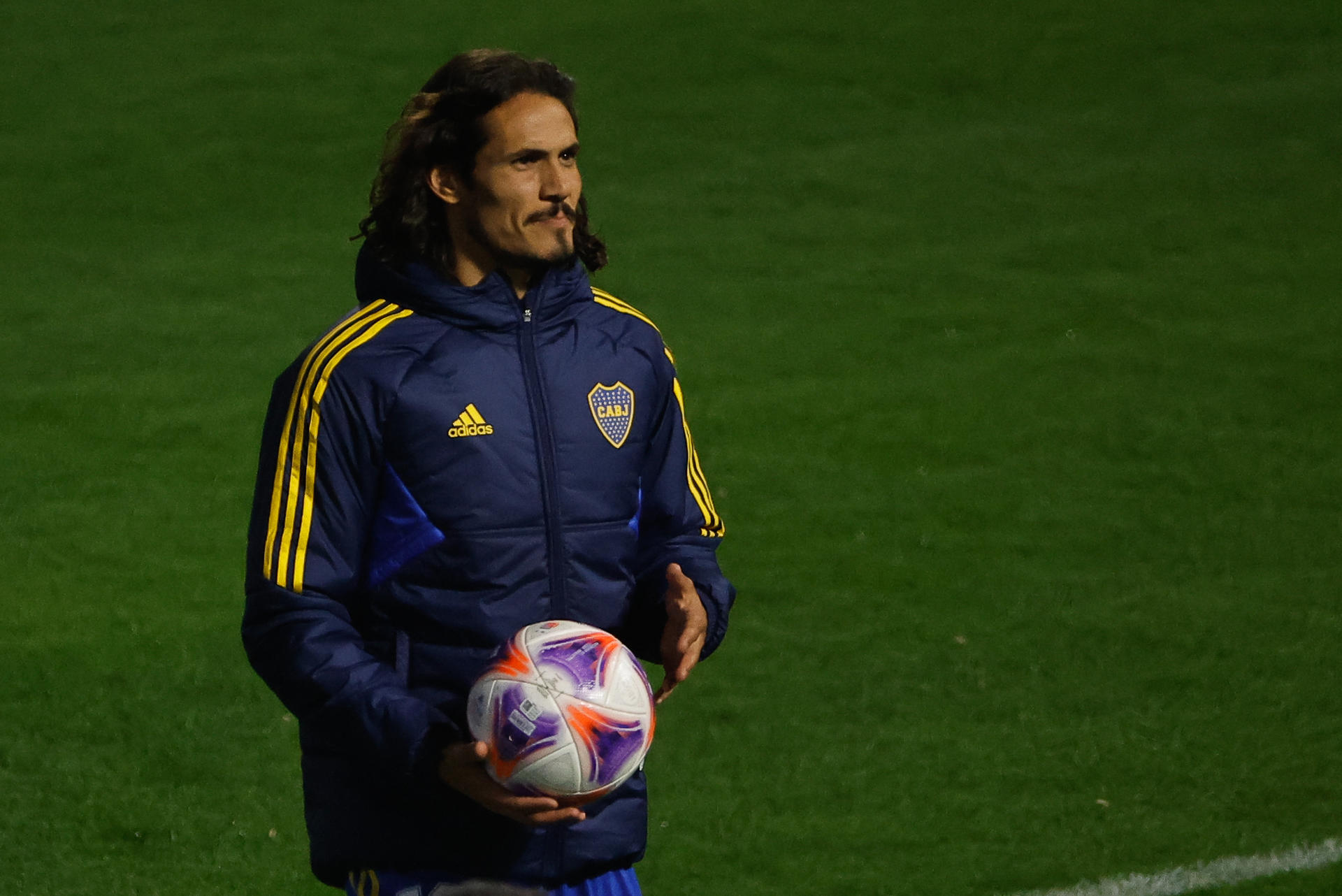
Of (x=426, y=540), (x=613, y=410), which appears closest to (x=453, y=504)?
(x=426, y=540)

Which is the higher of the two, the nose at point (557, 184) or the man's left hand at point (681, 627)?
the nose at point (557, 184)

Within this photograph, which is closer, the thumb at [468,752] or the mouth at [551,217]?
the thumb at [468,752]

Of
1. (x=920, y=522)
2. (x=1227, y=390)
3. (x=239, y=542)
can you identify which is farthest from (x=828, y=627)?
(x=1227, y=390)

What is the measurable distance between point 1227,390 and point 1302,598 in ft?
7.37

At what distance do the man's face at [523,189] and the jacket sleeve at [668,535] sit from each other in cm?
36

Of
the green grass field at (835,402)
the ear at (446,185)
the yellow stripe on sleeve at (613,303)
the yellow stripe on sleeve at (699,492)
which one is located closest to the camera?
the ear at (446,185)

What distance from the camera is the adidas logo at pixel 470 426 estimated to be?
3.19 m

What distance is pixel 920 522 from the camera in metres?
7.75

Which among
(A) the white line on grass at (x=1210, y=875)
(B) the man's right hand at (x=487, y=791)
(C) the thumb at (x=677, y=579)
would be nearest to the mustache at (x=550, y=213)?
(C) the thumb at (x=677, y=579)

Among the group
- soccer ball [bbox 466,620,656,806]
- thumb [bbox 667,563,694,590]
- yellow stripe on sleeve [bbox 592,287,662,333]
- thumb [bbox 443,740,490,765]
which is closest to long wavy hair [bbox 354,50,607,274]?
yellow stripe on sleeve [bbox 592,287,662,333]

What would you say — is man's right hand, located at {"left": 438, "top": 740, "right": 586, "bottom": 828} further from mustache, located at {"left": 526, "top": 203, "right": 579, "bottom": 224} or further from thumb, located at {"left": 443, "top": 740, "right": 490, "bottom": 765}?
mustache, located at {"left": 526, "top": 203, "right": 579, "bottom": 224}

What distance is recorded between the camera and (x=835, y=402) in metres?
8.98

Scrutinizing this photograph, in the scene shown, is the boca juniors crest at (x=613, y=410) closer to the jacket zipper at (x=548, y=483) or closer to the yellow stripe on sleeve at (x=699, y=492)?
the jacket zipper at (x=548, y=483)

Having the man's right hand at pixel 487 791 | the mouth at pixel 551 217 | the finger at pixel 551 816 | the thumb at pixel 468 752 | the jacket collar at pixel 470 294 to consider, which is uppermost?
the mouth at pixel 551 217
